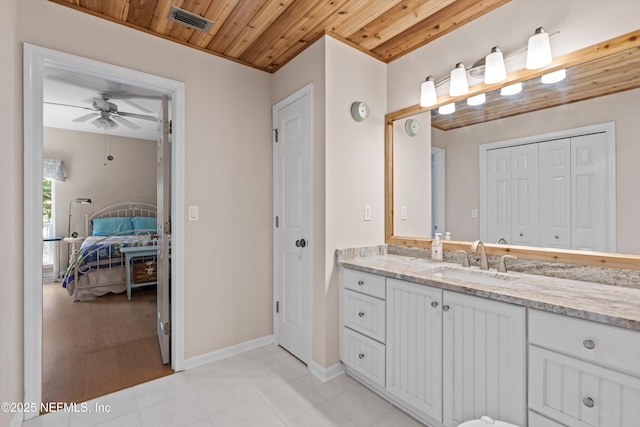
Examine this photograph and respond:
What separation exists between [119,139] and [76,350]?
4560 millimetres

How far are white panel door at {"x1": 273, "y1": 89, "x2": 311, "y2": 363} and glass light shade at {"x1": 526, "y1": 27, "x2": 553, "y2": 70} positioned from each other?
4.59 ft

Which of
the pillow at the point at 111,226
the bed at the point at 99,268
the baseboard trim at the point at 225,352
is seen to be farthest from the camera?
the pillow at the point at 111,226

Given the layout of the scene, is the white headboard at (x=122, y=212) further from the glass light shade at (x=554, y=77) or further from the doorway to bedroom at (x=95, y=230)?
the glass light shade at (x=554, y=77)

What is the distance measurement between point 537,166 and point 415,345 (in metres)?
1.24

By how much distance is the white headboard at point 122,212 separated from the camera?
5.69 m

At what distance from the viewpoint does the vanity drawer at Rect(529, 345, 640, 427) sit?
1062 mm

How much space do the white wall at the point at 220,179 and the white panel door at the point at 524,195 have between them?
190cm

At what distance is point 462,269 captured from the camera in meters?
1.92

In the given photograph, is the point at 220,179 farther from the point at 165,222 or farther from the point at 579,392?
the point at 579,392

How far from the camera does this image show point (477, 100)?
1997mm

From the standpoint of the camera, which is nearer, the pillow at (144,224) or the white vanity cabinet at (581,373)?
the white vanity cabinet at (581,373)

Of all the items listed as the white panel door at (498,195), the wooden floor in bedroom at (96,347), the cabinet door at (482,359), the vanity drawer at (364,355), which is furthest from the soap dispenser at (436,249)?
the wooden floor in bedroom at (96,347)

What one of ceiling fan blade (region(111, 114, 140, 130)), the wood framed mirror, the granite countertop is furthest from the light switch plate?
ceiling fan blade (region(111, 114, 140, 130))

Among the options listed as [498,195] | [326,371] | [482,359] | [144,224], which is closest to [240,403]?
[326,371]
